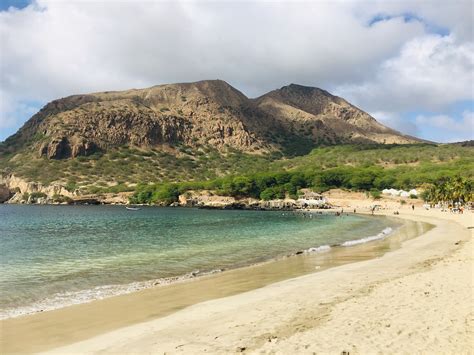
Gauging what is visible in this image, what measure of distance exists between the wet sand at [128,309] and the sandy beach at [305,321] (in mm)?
76

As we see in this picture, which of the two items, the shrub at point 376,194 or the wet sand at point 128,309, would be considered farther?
the shrub at point 376,194

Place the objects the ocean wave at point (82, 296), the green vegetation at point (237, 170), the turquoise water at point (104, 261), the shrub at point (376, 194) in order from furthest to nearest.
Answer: the green vegetation at point (237, 170) → the shrub at point (376, 194) → the turquoise water at point (104, 261) → the ocean wave at point (82, 296)

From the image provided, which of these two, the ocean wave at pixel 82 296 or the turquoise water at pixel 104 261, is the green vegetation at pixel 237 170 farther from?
the ocean wave at pixel 82 296


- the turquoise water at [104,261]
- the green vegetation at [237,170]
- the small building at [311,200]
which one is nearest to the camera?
the turquoise water at [104,261]

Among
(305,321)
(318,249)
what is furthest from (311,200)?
(305,321)

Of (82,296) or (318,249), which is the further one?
(318,249)

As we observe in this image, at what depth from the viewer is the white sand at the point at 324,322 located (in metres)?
9.16

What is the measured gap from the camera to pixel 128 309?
542 inches

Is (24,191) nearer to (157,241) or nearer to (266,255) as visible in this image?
(157,241)

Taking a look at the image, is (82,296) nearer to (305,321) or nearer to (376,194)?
(305,321)

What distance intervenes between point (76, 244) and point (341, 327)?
29.8m

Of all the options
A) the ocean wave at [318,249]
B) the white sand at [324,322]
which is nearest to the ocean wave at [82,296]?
the white sand at [324,322]

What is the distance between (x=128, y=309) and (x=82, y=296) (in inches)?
128

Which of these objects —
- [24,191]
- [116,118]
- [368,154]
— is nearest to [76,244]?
[24,191]
